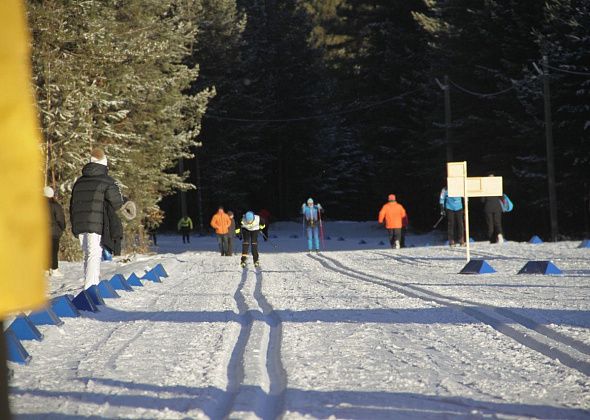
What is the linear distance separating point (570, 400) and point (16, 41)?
414 cm

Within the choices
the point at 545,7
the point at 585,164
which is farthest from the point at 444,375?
the point at 545,7

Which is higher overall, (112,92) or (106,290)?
(112,92)

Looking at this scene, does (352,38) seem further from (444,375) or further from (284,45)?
(444,375)

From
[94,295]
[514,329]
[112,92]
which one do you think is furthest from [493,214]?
[514,329]

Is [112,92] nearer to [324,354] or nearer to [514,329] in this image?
[514,329]

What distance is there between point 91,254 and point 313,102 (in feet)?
197

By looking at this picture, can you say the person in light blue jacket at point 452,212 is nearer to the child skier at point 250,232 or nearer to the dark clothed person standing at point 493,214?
the dark clothed person standing at point 493,214

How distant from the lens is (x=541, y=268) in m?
16.0

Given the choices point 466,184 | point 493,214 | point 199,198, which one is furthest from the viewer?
point 199,198

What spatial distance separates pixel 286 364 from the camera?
22.1 feet

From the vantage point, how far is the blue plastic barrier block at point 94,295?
11.7 m

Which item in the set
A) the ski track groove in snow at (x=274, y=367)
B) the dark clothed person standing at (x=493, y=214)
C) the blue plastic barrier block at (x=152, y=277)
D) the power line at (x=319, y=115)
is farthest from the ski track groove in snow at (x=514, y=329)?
the power line at (x=319, y=115)

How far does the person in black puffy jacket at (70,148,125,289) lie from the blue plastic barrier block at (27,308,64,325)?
2339 mm

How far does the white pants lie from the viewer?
12094 mm
